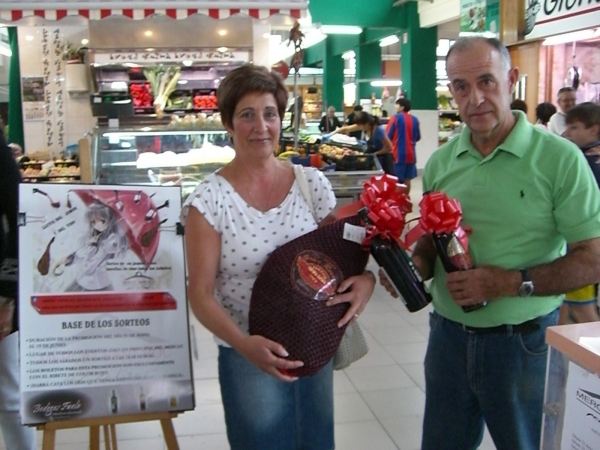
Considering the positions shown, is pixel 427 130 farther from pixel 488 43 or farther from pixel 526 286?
pixel 526 286

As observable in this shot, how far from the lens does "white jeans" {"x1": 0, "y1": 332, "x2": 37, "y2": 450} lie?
2.31 metres

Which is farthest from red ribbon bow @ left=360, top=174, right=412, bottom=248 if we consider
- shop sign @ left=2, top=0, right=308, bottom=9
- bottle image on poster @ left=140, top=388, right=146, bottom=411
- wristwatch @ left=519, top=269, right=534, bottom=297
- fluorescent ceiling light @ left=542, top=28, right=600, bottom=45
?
fluorescent ceiling light @ left=542, top=28, right=600, bottom=45

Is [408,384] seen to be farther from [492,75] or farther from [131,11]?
[131,11]

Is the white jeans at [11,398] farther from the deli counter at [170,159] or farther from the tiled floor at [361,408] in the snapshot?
the deli counter at [170,159]

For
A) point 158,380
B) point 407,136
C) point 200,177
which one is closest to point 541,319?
point 158,380

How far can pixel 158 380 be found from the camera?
224 centimetres

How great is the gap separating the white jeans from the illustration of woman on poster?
1.19 feet

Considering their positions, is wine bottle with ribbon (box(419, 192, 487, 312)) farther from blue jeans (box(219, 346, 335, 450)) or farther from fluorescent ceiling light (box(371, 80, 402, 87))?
fluorescent ceiling light (box(371, 80, 402, 87))

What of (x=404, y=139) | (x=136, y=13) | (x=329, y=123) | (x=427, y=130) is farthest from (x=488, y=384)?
(x=427, y=130)

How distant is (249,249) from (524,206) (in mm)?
752

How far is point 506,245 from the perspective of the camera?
1.74 m

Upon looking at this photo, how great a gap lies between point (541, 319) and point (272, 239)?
79cm

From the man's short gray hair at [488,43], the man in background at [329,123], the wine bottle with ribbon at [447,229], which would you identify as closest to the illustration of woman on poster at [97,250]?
the wine bottle with ribbon at [447,229]

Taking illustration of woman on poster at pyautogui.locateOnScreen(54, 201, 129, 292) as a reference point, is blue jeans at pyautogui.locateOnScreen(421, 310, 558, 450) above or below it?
below
